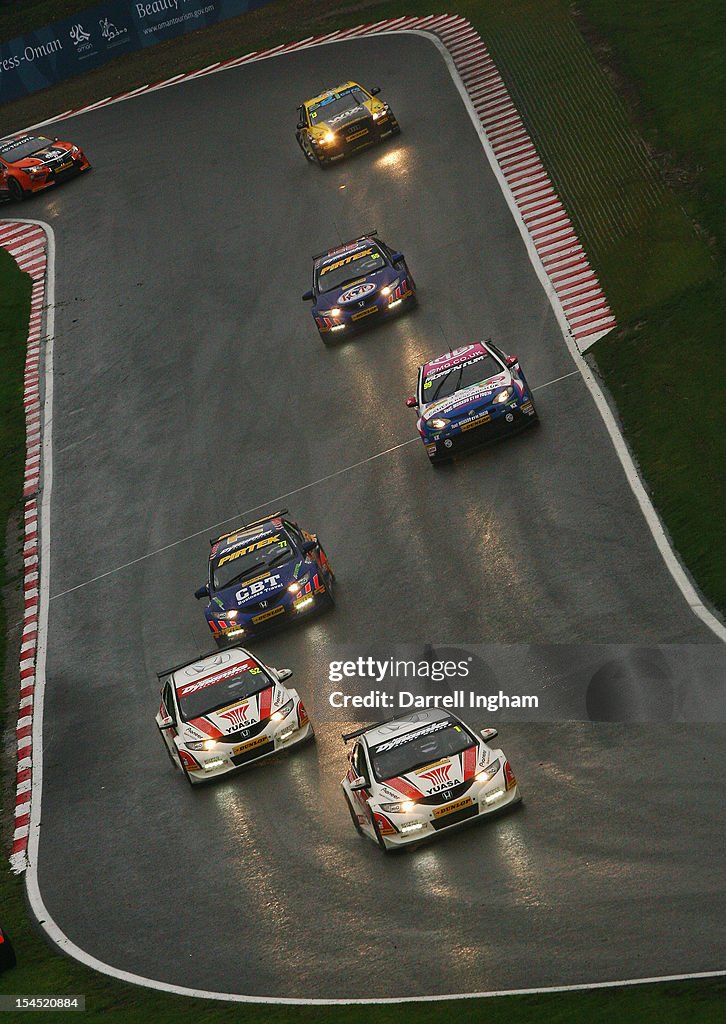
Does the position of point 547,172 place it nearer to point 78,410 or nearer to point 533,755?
point 78,410

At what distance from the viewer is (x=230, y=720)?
20.7m

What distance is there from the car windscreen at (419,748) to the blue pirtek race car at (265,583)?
6113mm

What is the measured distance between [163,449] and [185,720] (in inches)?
489

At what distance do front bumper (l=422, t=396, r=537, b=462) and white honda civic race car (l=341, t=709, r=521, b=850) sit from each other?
983 centimetres

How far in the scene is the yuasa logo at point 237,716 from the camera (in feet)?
67.7

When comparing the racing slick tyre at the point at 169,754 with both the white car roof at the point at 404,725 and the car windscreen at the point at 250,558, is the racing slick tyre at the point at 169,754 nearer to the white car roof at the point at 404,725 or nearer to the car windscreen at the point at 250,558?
the car windscreen at the point at 250,558

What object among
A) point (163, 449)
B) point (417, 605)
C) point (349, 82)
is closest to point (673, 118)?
point (349, 82)

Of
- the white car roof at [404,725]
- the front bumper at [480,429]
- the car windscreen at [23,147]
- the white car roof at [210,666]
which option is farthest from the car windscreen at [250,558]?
the car windscreen at [23,147]

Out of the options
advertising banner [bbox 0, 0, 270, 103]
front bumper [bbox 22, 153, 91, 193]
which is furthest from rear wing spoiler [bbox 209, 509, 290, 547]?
advertising banner [bbox 0, 0, 270, 103]

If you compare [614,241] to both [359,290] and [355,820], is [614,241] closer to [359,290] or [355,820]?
[359,290]

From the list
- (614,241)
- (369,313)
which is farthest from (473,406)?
(614,241)

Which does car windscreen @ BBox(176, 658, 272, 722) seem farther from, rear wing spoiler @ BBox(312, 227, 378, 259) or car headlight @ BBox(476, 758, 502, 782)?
rear wing spoiler @ BBox(312, 227, 378, 259)

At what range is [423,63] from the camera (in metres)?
46.2

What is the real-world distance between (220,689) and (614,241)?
16437 millimetres
